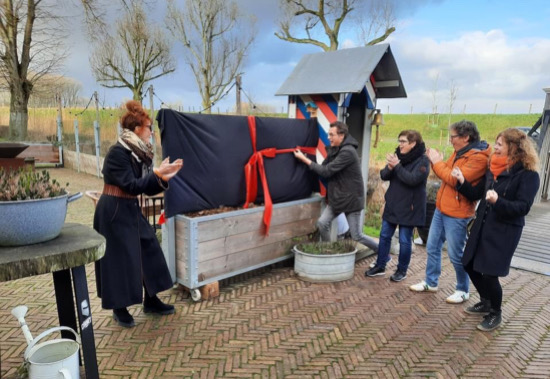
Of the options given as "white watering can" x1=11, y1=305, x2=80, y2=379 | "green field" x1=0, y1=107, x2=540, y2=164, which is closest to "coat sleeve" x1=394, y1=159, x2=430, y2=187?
"white watering can" x1=11, y1=305, x2=80, y2=379

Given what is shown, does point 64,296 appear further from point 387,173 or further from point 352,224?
point 387,173

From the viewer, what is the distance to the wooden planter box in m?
4.01

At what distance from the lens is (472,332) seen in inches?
147

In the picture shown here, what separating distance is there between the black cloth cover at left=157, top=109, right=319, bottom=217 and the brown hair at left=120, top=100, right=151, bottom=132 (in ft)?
1.29

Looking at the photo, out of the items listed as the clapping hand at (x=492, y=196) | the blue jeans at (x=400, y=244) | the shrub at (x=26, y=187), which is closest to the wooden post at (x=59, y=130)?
the blue jeans at (x=400, y=244)

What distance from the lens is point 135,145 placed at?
128 inches

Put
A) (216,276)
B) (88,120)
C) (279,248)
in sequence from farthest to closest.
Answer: (88,120) → (279,248) → (216,276)

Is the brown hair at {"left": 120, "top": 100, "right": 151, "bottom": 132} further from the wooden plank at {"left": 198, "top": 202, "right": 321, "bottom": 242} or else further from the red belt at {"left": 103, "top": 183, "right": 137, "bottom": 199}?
the wooden plank at {"left": 198, "top": 202, "right": 321, "bottom": 242}

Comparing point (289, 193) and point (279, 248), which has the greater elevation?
point (289, 193)

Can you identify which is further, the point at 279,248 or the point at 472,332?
the point at 279,248

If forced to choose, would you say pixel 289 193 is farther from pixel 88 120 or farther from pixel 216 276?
pixel 88 120

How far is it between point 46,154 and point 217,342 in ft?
49.8

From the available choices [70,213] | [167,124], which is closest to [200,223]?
[167,124]

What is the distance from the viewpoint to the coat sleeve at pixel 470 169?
3801 millimetres
